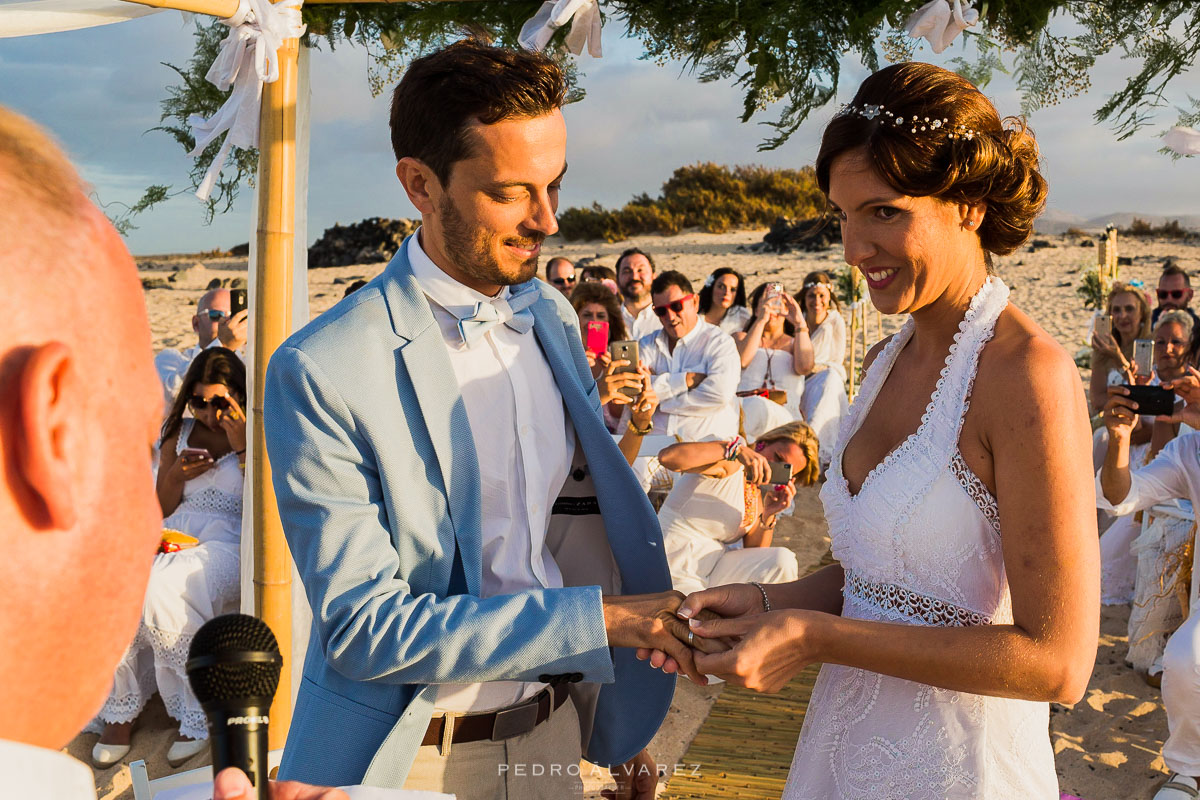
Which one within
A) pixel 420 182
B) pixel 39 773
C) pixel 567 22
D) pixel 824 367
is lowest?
pixel 824 367

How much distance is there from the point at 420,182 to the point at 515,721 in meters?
1.28

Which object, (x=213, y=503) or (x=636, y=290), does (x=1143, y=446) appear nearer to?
(x=636, y=290)

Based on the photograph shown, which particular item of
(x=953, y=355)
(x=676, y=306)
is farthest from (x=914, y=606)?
(x=676, y=306)

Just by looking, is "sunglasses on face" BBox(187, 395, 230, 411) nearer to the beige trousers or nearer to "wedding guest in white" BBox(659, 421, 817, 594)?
"wedding guest in white" BBox(659, 421, 817, 594)

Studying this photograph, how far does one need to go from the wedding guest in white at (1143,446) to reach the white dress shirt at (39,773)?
271 inches

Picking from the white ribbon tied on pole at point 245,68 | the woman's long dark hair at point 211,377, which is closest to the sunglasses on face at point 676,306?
the woman's long dark hair at point 211,377

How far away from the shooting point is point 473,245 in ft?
7.23

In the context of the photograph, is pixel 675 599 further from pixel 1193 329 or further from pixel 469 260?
pixel 1193 329

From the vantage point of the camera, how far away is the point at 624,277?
400 inches

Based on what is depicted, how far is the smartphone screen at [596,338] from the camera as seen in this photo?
6910 mm

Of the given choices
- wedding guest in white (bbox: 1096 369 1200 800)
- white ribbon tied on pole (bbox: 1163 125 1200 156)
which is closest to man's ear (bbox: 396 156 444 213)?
wedding guest in white (bbox: 1096 369 1200 800)

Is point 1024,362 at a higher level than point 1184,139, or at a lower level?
lower

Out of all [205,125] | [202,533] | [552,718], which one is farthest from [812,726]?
[202,533]

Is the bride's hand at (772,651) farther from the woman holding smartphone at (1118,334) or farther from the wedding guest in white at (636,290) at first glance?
the wedding guest in white at (636,290)
